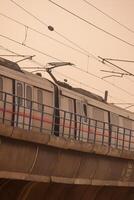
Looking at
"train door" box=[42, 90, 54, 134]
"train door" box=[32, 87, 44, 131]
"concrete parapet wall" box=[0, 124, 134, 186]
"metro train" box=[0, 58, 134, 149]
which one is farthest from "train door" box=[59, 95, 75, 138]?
"concrete parapet wall" box=[0, 124, 134, 186]

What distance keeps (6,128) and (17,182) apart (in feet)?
11.7

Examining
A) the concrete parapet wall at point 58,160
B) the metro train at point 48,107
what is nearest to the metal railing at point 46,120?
the metro train at point 48,107

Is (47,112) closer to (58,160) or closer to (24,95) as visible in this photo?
(24,95)

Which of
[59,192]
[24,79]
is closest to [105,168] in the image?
[59,192]

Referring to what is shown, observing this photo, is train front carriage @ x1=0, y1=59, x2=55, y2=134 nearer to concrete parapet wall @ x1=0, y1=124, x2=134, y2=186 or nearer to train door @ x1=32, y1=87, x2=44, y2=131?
train door @ x1=32, y1=87, x2=44, y2=131

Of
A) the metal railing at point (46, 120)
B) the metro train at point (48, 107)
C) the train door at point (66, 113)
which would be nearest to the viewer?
the metal railing at point (46, 120)

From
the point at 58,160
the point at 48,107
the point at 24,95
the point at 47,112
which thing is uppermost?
the point at 24,95

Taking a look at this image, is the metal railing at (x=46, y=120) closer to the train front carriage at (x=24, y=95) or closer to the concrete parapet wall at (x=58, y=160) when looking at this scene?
the train front carriage at (x=24, y=95)

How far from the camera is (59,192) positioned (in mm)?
18375

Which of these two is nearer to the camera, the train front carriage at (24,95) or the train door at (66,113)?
the train front carriage at (24,95)

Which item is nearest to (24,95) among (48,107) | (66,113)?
(48,107)

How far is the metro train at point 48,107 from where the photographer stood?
52.9 feet

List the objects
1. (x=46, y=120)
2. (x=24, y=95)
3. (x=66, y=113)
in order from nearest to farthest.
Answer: (x=24, y=95), (x=46, y=120), (x=66, y=113)

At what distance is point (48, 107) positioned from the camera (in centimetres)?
1852
